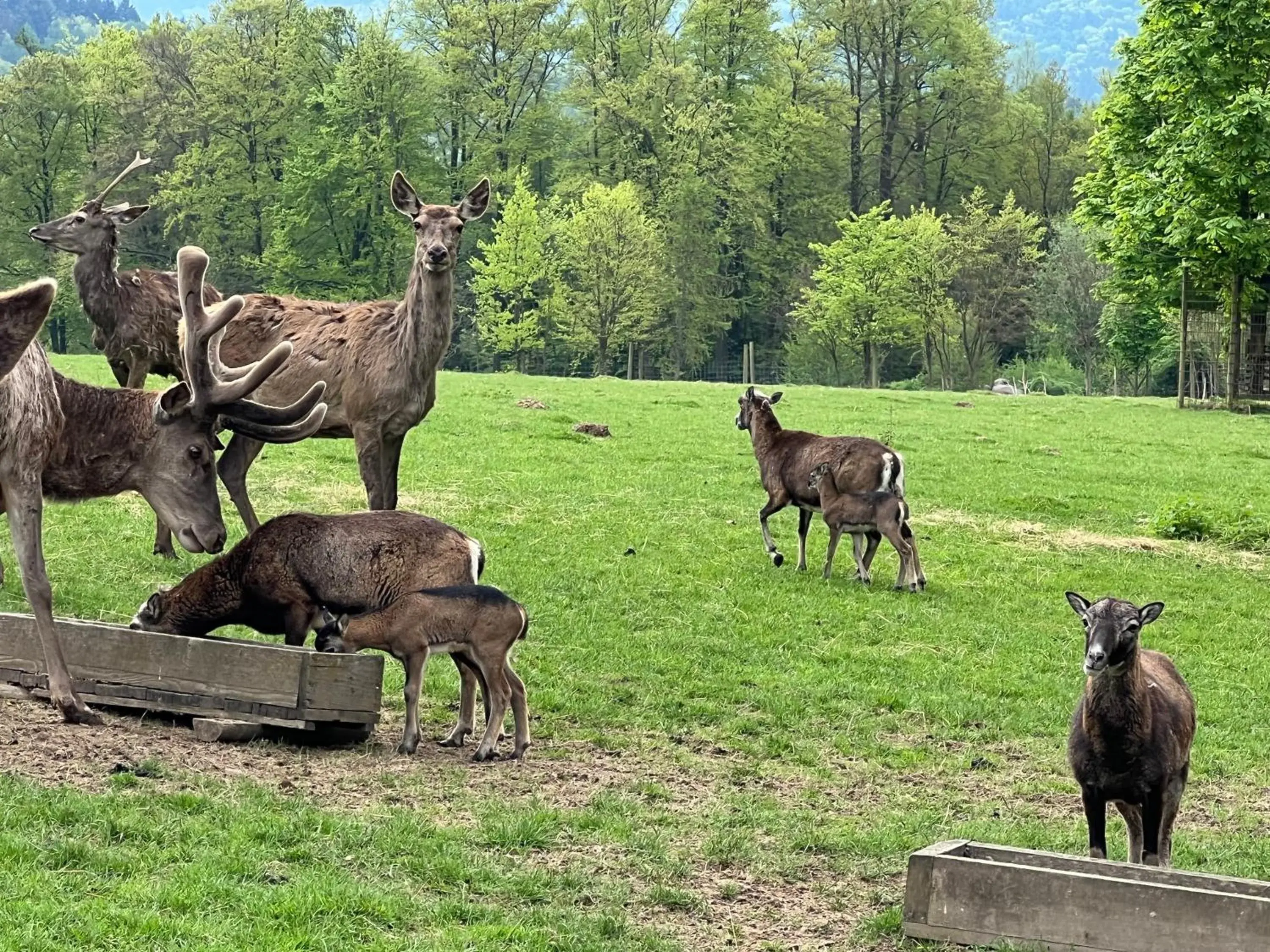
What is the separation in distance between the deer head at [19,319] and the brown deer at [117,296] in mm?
9190

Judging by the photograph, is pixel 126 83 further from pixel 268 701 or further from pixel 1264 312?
pixel 268 701

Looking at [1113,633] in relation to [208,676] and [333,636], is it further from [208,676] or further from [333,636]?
[208,676]

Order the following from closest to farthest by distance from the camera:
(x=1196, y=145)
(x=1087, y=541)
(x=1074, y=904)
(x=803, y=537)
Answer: (x=1074, y=904) → (x=803, y=537) → (x=1087, y=541) → (x=1196, y=145)

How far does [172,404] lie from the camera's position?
28.9 ft

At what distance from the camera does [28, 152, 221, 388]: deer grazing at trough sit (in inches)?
521

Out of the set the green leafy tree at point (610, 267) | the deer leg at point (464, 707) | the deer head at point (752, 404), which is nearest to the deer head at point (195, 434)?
the deer leg at point (464, 707)

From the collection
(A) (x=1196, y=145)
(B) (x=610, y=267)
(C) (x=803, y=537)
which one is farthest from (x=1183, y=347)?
(C) (x=803, y=537)

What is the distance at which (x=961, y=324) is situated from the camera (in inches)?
2596

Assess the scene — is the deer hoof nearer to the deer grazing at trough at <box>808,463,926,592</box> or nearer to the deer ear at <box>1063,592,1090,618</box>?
the deer ear at <box>1063,592,1090,618</box>

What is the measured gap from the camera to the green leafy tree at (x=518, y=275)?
58625 millimetres

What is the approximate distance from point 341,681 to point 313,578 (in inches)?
35.7

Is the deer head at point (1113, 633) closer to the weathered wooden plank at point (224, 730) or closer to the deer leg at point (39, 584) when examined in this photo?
the weathered wooden plank at point (224, 730)

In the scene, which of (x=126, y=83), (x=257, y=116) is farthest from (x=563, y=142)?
(x=126, y=83)

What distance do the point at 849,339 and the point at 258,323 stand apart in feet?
167
